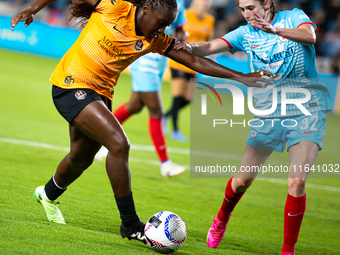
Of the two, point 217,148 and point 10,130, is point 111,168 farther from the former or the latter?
point 217,148

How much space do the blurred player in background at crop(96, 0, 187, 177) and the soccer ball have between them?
2908 mm

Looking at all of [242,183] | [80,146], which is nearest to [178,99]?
[242,183]

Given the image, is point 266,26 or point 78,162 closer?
point 266,26

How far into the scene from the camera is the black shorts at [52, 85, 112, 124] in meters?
3.59

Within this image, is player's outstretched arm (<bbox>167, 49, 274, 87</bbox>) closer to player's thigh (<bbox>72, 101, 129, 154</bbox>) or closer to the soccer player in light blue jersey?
the soccer player in light blue jersey

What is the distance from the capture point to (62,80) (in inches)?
147

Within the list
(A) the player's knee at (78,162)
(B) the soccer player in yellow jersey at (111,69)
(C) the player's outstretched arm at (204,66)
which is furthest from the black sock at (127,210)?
(C) the player's outstretched arm at (204,66)

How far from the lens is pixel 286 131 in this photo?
404 centimetres

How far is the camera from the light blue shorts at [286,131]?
3.86 meters

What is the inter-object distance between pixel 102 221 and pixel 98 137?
1092 millimetres

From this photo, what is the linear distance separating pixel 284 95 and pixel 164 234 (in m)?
1.63

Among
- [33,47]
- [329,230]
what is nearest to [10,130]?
[329,230]

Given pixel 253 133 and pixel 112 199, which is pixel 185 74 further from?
pixel 253 133

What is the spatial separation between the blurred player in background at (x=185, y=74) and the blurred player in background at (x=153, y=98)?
2.68 metres
